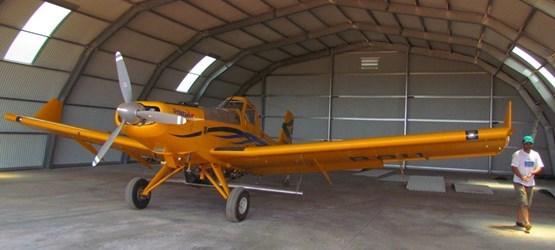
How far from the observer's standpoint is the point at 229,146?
7.97m

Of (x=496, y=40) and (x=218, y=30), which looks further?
(x=218, y=30)

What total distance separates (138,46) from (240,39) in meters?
4.53

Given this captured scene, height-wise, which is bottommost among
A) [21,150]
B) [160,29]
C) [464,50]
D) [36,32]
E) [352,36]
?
[21,150]

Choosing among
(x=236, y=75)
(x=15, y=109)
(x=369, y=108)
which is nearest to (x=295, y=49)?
(x=236, y=75)

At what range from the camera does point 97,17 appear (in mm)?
13102

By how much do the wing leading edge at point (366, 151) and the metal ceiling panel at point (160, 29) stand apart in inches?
318

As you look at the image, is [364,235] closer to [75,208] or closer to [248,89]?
[75,208]

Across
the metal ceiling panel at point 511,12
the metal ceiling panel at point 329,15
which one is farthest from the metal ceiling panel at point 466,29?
the metal ceiling panel at point 329,15

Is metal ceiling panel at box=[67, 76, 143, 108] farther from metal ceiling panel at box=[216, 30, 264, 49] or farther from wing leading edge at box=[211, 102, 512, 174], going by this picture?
wing leading edge at box=[211, 102, 512, 174]

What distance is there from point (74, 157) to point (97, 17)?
580 cm

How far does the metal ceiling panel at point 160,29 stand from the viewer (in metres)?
14.0

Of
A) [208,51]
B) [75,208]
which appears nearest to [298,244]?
[75,208]

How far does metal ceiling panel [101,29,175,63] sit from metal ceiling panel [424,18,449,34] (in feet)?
32.5

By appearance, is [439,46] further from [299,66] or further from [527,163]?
[527,163]
